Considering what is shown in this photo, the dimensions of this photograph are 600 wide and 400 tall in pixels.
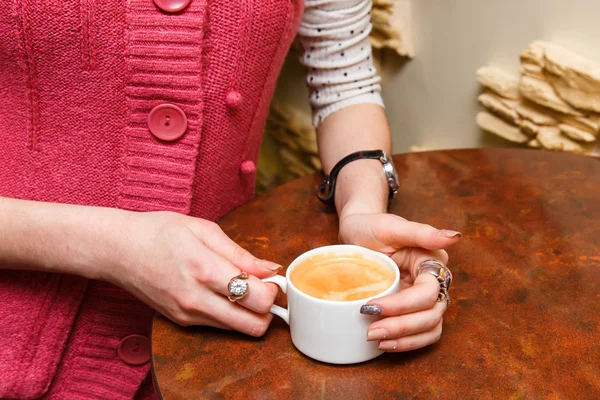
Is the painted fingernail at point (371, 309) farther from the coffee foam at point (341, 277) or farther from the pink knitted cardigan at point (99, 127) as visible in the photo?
the pink knitted cardigan at point (99, 127)

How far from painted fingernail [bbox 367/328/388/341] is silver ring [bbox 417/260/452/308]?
4.0 inches

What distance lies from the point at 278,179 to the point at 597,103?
1067 millimetres

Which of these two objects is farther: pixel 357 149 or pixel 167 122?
pixel 357 149

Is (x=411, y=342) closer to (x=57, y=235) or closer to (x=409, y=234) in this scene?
(x=409, y=234)

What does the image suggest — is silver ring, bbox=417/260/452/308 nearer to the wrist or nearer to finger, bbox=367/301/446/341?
finger, bbox=367/301/446/341

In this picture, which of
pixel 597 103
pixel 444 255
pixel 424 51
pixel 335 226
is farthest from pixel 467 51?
pixel 444 255

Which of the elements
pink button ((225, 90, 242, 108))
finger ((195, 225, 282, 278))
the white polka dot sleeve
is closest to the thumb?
finger ((195, 225, 282, 278))

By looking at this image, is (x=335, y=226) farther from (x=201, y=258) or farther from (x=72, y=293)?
(x=72, y=293)

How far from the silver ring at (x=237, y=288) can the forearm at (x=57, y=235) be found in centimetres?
19

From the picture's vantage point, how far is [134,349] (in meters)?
0.94

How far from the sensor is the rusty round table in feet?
2.13

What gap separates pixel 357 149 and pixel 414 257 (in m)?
0.35

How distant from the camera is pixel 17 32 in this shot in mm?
834

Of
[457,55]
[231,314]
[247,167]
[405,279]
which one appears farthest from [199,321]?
[457,55]
